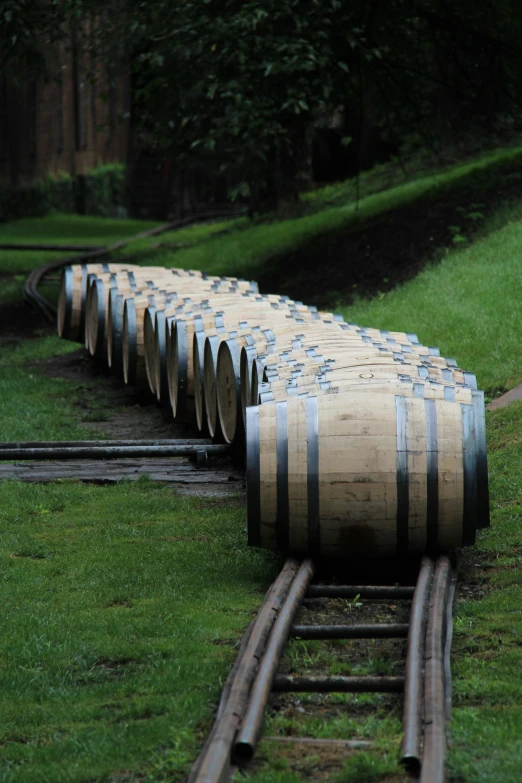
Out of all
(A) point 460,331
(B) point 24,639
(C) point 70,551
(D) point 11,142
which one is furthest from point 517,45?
(D) point 11,142

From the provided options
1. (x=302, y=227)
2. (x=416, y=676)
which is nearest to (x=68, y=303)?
(x=302, y=227)

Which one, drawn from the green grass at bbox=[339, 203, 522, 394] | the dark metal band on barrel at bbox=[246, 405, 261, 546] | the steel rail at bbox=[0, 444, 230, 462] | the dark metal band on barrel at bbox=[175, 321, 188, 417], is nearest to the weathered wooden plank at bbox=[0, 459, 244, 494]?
the steel rail at bbox=[0, 444, 230, 462]

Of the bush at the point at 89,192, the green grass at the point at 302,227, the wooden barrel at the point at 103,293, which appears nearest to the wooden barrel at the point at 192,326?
the wooden barrel at the point at 103,293

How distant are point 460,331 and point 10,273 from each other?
15394 millimetres

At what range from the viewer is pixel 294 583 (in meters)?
6.68

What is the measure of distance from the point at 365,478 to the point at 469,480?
0.63 metres

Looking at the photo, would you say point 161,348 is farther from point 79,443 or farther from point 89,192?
point 89,192

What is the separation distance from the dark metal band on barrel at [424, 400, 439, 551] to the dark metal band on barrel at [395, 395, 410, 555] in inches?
5.0

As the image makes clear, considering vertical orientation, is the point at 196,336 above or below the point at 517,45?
below

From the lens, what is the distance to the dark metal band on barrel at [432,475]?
6.96 metres

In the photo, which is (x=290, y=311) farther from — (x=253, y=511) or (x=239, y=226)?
(x=239, y=226)

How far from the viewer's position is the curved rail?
22875mm

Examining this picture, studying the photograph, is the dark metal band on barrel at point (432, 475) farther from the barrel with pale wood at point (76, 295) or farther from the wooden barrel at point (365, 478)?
the barrel with pale wood at point (76, 295)

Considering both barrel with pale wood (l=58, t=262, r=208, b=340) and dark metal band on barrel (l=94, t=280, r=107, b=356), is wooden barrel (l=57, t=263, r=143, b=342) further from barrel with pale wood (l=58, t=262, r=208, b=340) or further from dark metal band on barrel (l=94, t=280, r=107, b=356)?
dark metal band on barrel (l=94, t=280, r=107, b=356)
